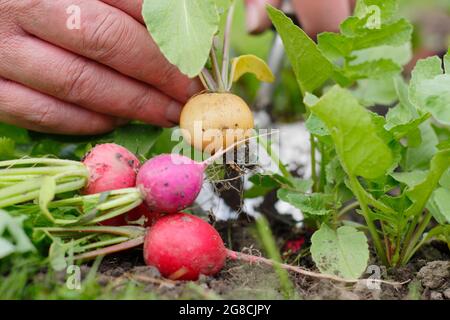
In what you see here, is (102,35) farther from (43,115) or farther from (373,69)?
(373,69)

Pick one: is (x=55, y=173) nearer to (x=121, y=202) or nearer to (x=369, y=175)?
(x=121, y=202)

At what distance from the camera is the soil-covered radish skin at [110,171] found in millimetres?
1157

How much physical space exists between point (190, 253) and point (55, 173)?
28 centimetres

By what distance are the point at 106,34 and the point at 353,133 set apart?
1.87 ft

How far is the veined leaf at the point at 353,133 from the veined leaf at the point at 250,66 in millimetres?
430

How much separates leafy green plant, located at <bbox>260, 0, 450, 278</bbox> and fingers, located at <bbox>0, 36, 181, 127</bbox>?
0.36m

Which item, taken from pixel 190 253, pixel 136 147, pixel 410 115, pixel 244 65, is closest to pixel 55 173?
pixel 190 253

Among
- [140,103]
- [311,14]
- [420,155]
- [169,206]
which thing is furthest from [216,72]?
[311,14]

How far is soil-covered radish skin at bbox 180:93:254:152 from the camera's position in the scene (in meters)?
1.30

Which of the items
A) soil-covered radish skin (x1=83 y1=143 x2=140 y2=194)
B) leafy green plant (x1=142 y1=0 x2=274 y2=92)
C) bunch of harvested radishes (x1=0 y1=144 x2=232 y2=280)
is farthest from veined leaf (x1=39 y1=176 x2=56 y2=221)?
leafy green plant (x1=142 y1=0 x2=274 y2=92)

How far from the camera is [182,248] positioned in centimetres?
110

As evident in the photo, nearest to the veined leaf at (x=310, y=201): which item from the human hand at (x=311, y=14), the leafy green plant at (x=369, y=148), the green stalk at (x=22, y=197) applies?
the leafy green plant at (x=369, y=148)

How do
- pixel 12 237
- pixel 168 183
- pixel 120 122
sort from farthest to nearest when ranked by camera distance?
pixel 120 122
pixel 168 183
pixel 12 237
